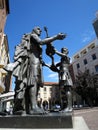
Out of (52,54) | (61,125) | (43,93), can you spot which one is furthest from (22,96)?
(43,93)

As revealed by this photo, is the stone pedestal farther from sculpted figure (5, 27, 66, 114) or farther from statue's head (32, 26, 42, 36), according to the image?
statue's head (32, 26, 42, 36)

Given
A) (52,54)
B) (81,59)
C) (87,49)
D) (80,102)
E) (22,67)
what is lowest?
(80,102)

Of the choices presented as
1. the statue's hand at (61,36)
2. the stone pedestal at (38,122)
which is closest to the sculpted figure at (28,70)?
the statue's hand at (61,36)

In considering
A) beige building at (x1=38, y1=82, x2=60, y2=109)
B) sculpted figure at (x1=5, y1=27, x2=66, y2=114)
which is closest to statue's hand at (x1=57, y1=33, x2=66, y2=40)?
sculpted figure at (x1=5, y1=27, x2=66, y2=114)

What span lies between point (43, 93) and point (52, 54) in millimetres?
58646

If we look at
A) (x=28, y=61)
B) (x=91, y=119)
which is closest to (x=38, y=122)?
(x=28, y=61)

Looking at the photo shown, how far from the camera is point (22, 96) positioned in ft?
12.5

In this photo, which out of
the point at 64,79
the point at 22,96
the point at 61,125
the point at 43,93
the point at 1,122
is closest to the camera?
the point at 61,125

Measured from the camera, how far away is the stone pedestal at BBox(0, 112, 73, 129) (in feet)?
9.66

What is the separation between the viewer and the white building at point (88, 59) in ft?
136

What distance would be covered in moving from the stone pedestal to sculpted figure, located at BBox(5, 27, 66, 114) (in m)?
0.48

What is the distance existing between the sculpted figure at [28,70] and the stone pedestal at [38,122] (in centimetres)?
48

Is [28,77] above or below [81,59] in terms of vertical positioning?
below

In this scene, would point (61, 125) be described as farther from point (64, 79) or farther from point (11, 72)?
point (64, 79)
